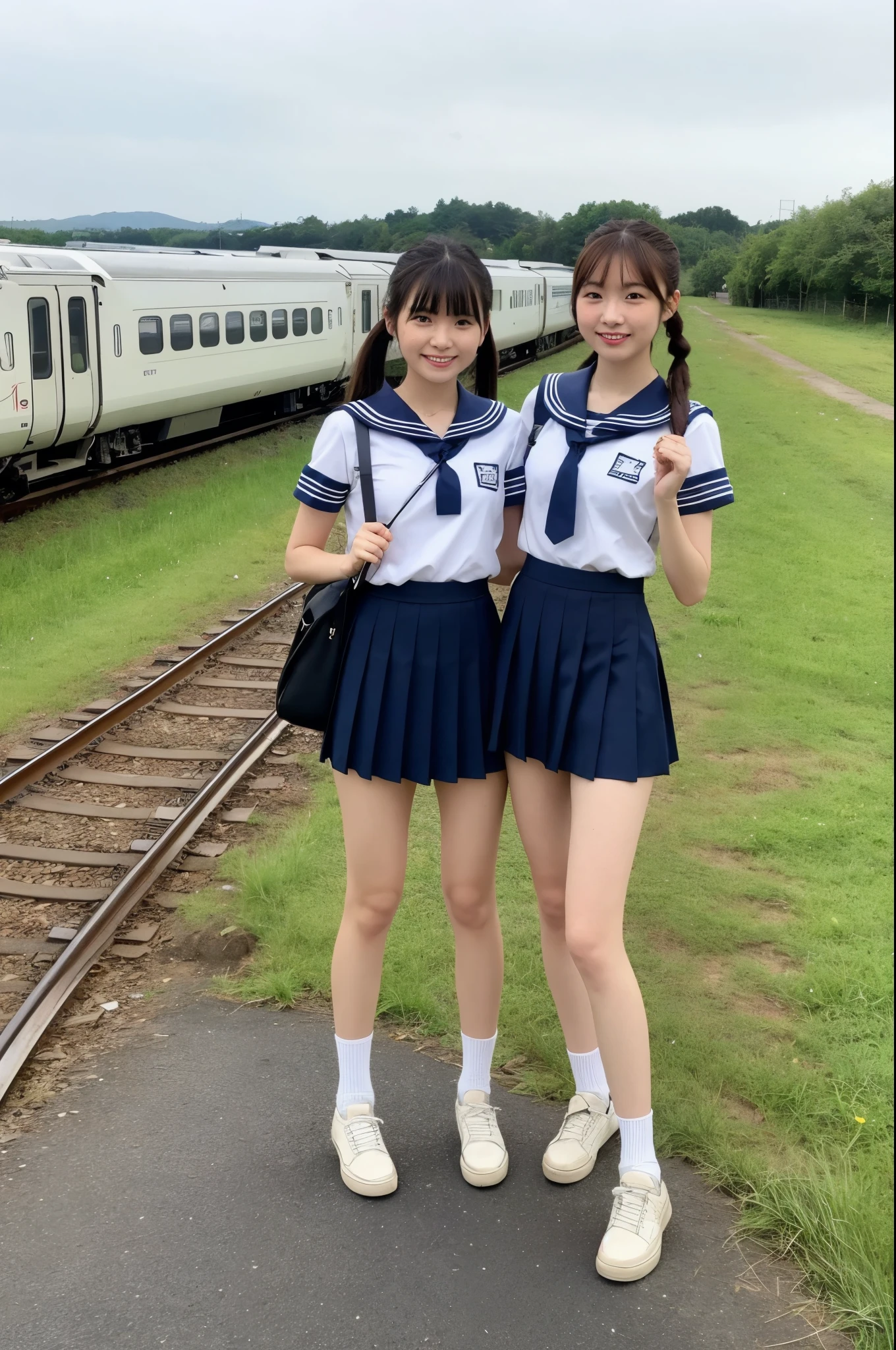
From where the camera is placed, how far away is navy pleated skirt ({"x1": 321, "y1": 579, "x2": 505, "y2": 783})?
323 centimetres

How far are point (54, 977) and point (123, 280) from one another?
12637mm

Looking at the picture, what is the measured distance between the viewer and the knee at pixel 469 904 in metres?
3.35

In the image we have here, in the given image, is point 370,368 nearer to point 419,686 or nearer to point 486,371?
point 486,371

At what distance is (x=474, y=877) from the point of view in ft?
10.9

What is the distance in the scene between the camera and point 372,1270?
10.2 feet

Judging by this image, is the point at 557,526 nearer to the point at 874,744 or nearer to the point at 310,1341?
the point at 310,1341

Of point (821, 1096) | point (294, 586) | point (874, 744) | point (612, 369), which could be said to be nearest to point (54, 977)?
point (821, 1096)

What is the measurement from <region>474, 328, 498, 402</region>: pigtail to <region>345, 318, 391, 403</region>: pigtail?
27 centimetres

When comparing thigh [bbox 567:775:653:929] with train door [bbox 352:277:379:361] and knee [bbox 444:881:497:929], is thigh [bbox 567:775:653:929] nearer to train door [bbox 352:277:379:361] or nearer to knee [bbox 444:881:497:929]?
knee [bbox 444:881:497:929]

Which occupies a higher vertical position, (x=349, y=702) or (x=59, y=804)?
(x=349, y=702)

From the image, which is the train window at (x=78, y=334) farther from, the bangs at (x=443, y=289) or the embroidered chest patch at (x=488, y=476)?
the embroidered chest patch at (x=488, y=476)

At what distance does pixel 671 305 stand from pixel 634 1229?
2.37 metres

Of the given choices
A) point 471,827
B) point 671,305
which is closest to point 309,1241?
point 471,827

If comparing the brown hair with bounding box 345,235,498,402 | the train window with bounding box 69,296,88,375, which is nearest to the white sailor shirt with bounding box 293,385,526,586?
the brown hair with bounding box 345,235,498,402
